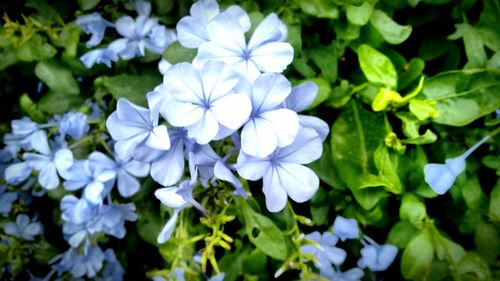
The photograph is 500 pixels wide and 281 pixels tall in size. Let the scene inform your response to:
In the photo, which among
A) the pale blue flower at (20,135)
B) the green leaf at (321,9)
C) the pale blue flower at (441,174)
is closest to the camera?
the pale blue flower at (441,174)

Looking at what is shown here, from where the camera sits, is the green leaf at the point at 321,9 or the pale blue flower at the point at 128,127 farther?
the green leaf at the point at 321,9

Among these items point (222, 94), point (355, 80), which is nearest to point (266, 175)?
point (222, 94)

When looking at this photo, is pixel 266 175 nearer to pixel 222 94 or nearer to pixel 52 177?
pixel 222 94

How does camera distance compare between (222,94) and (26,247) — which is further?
(26,247)

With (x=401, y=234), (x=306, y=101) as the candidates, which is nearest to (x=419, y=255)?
(x=401, y=234)

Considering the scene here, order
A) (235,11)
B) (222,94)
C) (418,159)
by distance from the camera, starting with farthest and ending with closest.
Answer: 1. (418,159)
2. (235,11)
3. (222,94)

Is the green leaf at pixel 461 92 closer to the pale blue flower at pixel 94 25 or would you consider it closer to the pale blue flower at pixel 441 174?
the pale blue flower at pixel 441 174

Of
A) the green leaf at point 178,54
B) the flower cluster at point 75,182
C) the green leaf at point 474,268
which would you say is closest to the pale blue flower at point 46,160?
the flower cluster at point 75,182
